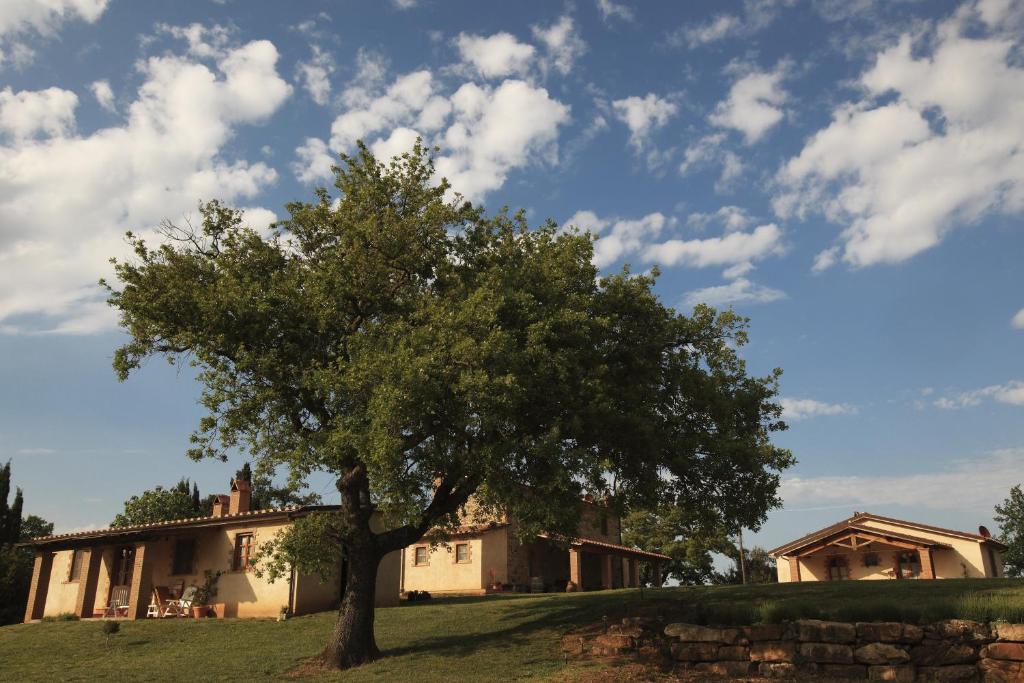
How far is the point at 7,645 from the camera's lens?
25750 millimetres

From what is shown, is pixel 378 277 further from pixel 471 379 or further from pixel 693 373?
pixel 693 373

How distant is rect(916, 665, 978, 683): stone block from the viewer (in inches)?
611

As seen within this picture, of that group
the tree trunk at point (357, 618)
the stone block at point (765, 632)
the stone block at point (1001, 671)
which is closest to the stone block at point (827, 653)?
the stone block at point (765, 632)

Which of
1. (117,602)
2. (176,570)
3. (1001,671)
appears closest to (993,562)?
(1001,671)

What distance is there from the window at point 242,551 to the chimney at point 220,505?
7.87 m

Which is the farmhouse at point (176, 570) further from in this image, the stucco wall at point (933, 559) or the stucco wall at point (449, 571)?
the stucco wall at point (933, 559)

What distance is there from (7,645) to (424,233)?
2062 centimetres

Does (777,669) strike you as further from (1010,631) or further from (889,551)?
(889,551)

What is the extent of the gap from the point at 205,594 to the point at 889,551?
36.8 m

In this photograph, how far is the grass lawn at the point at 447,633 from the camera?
58.9 ft

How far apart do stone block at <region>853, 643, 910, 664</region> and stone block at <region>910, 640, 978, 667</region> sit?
0.26 m

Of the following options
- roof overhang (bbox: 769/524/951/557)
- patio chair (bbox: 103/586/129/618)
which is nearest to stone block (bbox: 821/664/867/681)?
roof overhang (bbox: 769/524/951/557)

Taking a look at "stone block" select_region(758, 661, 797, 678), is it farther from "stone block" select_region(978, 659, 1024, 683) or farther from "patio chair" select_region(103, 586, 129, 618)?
"patio chair" select_region(103, 586, 129, 618)

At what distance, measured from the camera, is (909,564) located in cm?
4297
